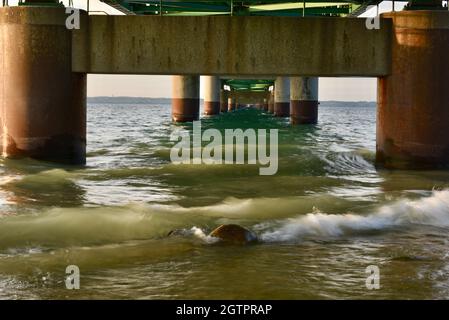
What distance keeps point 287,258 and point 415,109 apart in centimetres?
981

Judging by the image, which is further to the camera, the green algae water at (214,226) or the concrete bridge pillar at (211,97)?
the concrete bridge pillar at (211,97)

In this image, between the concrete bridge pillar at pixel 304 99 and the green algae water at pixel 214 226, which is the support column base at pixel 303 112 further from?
the green algae water at pixel 214 226

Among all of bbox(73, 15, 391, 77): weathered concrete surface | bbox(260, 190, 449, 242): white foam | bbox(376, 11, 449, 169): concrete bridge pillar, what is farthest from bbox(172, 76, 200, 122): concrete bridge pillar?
bbox(260, 190, 449, 242): white foam

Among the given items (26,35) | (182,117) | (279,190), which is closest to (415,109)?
(279,190)

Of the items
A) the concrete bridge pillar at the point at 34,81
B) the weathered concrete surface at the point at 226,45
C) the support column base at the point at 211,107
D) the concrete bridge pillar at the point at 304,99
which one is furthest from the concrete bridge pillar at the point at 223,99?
the concrete bridge pillar at the point at 34,81

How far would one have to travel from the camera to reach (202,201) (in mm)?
12922

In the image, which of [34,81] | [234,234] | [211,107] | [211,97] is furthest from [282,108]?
[234,234]

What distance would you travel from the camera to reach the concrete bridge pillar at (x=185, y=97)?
52188 millimetres

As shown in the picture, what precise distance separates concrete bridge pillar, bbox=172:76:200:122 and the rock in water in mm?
42998

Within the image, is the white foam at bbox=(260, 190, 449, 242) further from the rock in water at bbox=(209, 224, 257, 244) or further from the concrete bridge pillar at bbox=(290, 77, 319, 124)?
the concrete bridge pillar at bbox=(290, 77, 319, 124)

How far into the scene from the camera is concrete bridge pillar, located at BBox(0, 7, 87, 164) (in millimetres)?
16625

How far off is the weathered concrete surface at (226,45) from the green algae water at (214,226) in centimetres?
265
